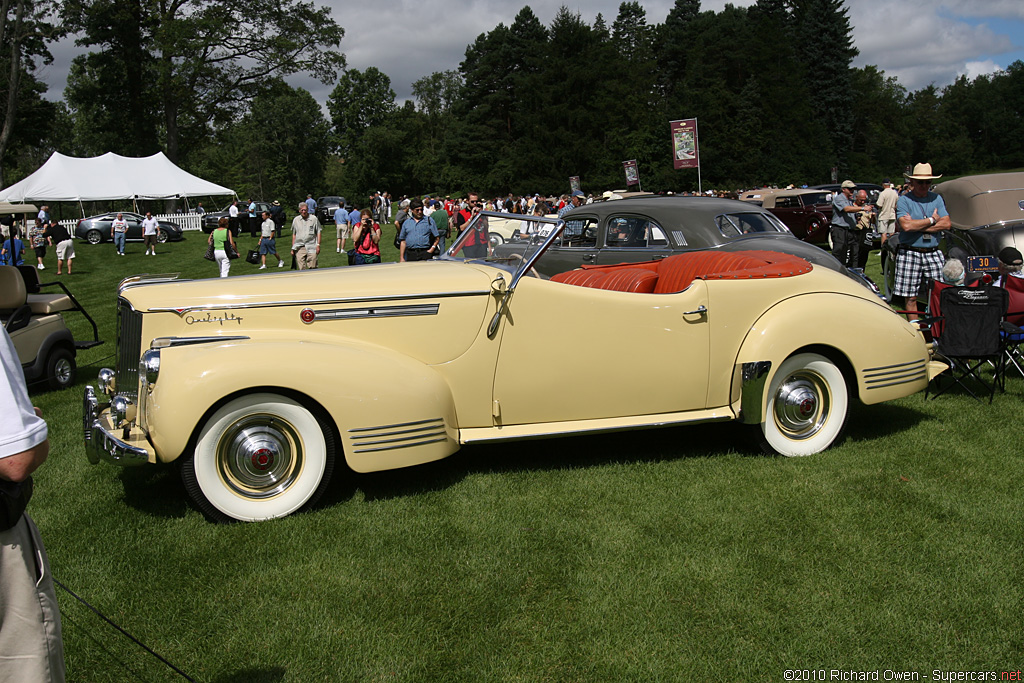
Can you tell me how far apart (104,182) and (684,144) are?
26.6 meters

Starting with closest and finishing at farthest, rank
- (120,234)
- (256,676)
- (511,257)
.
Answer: (256,676) < (511,257) < (120,234)

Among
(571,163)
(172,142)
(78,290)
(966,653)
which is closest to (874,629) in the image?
(966,653)

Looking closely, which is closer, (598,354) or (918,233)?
(598,354)

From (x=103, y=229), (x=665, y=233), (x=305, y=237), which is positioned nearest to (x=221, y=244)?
(x=305, y=237)

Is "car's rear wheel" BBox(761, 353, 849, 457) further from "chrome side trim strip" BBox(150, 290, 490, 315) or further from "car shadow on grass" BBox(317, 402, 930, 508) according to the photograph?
"chrome side trim strip" BBox(150, 290, 490, 315)

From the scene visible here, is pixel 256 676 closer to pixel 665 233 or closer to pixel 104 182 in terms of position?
pixel 665 233

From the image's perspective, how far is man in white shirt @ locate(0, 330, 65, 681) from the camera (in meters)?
2.00

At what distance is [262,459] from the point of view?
4422 mm

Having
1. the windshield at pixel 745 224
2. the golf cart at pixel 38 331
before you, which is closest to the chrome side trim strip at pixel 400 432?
the golf cart at pixel 38 331

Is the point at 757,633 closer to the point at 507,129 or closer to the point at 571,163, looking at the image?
the point at 571,163

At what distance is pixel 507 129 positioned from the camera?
73562mm

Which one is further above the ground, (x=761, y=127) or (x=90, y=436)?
(x=761, y=127)

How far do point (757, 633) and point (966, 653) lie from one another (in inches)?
32.2

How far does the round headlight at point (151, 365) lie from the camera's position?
13.9 feet
